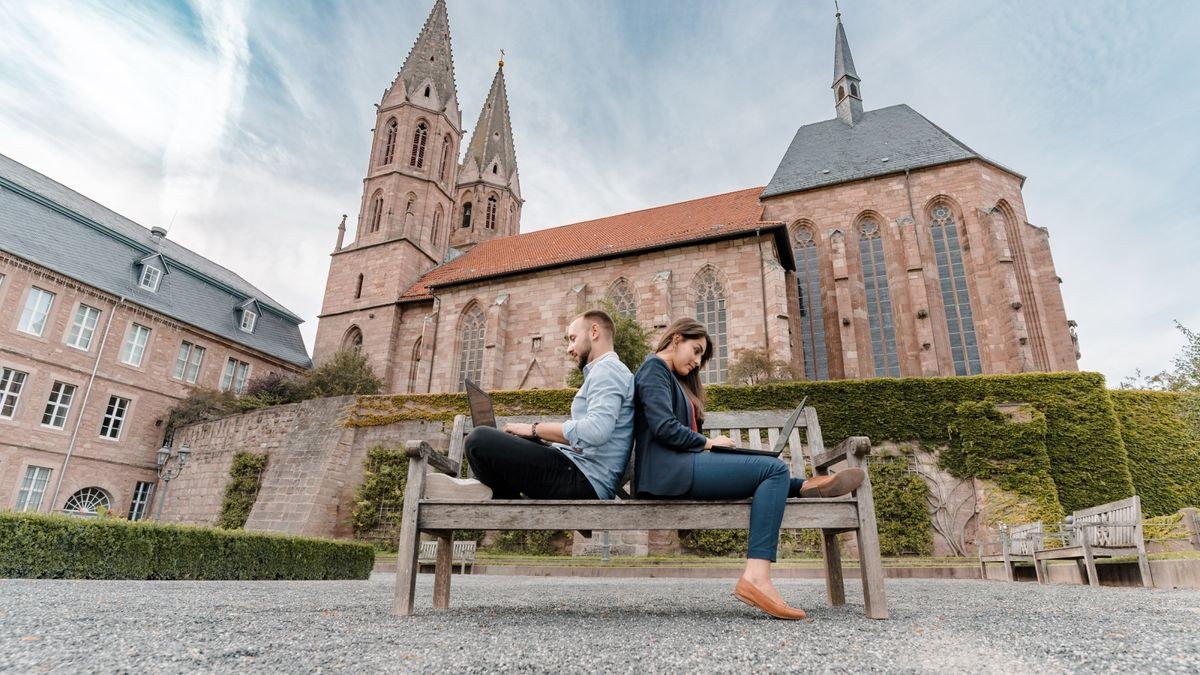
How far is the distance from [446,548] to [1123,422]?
66.0 ft

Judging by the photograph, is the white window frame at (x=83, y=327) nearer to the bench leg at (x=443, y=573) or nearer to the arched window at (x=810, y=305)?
the bench leg at (x=443, y=573)

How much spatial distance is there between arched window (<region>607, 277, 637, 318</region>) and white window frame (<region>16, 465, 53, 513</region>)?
1995 centimetres

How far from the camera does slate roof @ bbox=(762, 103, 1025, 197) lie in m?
22.9

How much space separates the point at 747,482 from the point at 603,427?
73 cm

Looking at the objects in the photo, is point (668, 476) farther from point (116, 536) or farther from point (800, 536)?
point (800, 536)

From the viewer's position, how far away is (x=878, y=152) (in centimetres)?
2434

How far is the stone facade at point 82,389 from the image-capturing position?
19109mm

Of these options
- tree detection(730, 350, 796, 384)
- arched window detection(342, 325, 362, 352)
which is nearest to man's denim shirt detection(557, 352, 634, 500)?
tree detection(730, 350, 796, 384)

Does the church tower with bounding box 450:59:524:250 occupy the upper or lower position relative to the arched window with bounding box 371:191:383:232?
upper

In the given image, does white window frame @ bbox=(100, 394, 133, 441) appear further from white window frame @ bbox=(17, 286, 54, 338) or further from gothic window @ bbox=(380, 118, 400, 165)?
gothic window @ bbox=(380, 118, 400, 165)

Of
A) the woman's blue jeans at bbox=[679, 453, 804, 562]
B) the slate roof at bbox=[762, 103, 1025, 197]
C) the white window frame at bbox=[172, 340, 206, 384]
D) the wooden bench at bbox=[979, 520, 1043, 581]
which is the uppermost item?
the slate roof at bbox=[762, 103, 1025, 197]

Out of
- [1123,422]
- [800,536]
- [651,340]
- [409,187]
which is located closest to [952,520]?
[800,536]

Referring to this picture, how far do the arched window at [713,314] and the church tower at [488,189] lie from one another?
1784 centimetres

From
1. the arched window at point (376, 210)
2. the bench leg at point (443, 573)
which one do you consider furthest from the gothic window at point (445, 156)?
the bench leg at point (443, 573)
